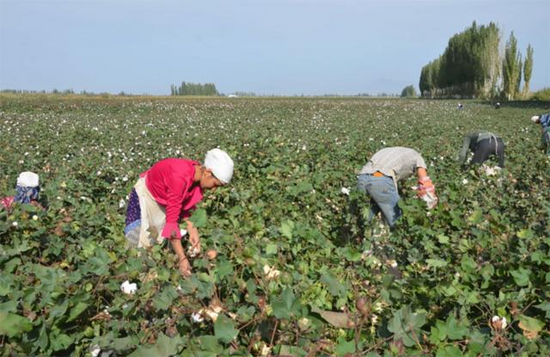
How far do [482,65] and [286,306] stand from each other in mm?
65951

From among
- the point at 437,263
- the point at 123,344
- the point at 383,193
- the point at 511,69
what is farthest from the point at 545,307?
the point at 511,69

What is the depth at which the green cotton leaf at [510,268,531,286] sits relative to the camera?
195 cm

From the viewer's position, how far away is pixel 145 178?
3471 mm

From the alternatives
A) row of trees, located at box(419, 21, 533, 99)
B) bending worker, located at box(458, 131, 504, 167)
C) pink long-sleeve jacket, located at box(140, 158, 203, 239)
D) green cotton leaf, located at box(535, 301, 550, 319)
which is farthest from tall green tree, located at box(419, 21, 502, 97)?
green cotton leaf, located at box(535, 301, 550, 319)

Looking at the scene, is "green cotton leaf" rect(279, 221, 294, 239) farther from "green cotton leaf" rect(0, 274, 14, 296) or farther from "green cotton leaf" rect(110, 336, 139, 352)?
"green cotton leaf" rect(0, 274, 14, 296)

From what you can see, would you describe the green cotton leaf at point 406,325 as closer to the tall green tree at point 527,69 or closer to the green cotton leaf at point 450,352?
the green cotton leaf at point 450,352

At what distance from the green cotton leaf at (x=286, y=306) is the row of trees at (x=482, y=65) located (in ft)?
205

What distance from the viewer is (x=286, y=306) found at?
1388 millimetres

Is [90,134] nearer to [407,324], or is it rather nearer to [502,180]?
[502,180]

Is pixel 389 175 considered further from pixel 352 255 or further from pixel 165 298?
pixel 165 298

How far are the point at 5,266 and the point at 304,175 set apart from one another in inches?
141

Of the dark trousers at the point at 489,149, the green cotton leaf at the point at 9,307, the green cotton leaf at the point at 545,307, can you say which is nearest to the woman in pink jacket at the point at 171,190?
the green cotton leaf at the point at 9,307

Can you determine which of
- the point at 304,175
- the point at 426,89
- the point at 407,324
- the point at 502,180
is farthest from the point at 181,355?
the point at 426,89

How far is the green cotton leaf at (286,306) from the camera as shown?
1.37 metres
